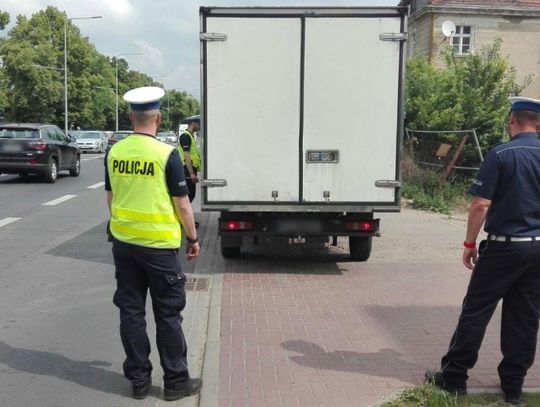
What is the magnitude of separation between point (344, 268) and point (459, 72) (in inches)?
455

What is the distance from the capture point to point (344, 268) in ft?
26.5

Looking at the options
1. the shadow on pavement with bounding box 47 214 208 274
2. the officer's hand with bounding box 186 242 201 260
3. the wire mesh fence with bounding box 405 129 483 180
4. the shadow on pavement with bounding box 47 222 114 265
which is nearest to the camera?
the officer's hand with bounding box 186 242 201 260

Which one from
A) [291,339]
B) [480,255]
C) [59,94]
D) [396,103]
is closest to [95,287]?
[291,339]

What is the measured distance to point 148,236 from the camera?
3867mm

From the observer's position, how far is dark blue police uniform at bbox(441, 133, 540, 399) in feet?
12.0

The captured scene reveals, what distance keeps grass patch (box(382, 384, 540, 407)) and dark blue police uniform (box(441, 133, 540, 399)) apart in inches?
3.3

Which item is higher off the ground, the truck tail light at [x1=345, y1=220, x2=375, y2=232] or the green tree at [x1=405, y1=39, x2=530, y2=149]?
the green tree at [x1=405, y1=39, x2=530, y2=149]

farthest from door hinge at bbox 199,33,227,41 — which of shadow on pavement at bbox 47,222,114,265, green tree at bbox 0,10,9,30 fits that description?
green tree at bbox 0,10,9,30

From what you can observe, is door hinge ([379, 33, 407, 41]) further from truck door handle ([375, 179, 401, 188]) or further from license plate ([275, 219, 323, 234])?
license plate ([275, 219, 323, 234])

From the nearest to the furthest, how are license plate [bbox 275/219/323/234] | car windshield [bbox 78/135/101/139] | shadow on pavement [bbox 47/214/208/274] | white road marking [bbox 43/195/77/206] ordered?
license plate [bbox 275/219/323/234] < shadow on pavement [bbox 47/214/208/274] < white road marking [bbox 43/195/77/206] < car windshield [bbox 78/135/101/139]

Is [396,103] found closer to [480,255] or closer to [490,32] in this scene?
[480,255]

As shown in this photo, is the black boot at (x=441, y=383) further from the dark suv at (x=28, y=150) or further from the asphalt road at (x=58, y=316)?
the dark suv at (x=28, y=150)

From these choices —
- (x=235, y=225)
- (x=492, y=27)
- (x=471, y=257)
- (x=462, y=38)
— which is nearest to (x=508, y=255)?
(x=471, y=257)

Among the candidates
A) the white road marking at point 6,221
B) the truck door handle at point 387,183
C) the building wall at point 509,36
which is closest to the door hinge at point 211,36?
the truck door handle at point 387,183
